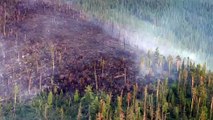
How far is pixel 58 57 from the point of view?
96.5 m

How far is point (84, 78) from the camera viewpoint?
89.8 meters

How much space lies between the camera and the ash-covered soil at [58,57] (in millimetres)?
87438

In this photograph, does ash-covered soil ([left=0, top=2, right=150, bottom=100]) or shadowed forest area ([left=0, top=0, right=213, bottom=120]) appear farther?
ash-covered soil ([left=0, top=2, right=150, bottom=100])

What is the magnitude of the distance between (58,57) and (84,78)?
925 centimetres

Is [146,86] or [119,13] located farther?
[119,13]

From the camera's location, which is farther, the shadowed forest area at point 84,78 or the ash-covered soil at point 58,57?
the ash-covered soil at point 58,57

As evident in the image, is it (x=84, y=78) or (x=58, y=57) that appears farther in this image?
(x=58, y=57)

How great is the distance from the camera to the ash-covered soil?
87.4 metres

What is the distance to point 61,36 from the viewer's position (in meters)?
107

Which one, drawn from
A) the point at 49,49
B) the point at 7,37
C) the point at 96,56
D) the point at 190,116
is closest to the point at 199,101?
the point at 190,116

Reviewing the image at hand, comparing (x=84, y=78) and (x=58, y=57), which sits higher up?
(x=58, y=57)

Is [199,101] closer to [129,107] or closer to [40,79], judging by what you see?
[129,107]

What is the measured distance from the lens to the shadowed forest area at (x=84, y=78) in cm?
7838

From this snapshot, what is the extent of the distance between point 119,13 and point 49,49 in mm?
82802
